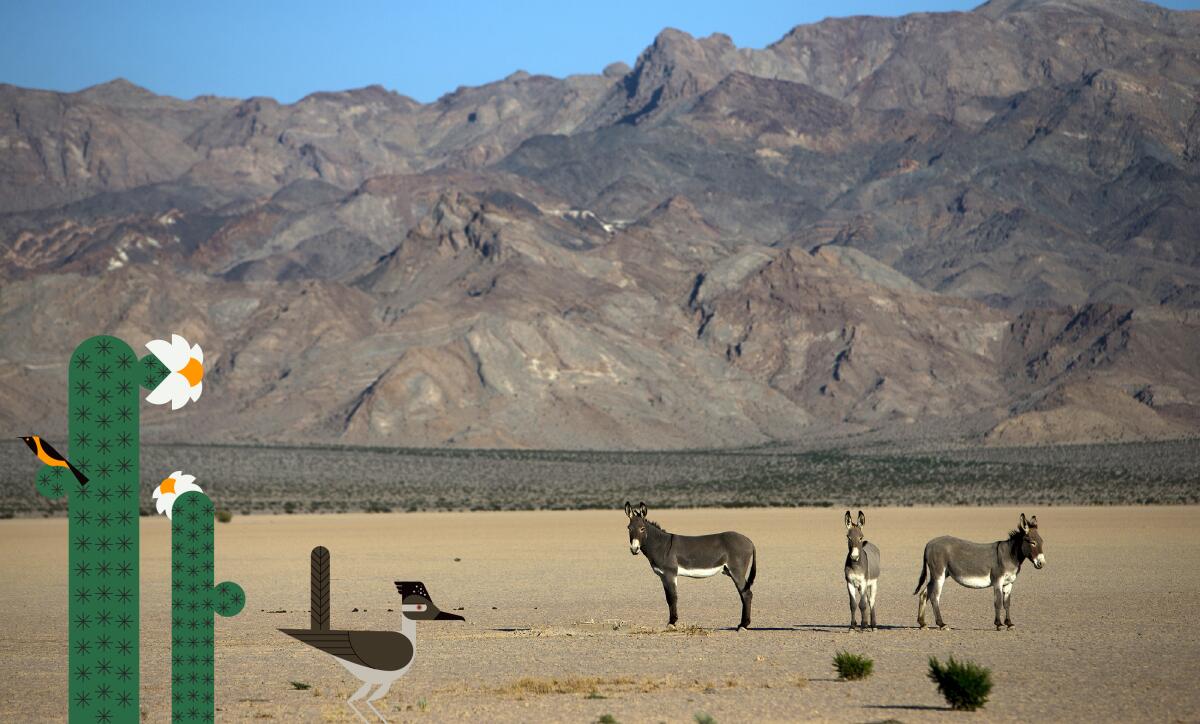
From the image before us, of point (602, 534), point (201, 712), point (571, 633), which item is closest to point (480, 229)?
point (602, 534)

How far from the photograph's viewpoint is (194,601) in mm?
11273

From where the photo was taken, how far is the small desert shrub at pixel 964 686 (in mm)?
16453

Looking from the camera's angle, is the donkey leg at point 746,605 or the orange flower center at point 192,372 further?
the donkey leg at point 746,605

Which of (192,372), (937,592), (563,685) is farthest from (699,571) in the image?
(192,372)

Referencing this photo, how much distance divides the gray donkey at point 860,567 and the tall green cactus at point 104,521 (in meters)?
12.3

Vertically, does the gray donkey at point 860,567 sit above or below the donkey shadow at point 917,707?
above

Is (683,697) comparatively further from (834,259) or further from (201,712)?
(834,259)

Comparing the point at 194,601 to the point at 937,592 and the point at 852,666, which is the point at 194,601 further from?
the point at 937,592

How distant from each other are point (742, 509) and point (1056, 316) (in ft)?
378

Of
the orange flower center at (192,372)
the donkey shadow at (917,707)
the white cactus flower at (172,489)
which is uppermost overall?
the orange flower center at (192,372)

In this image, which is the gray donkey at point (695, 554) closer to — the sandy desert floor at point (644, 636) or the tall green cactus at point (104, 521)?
the sandy desert floor at point (644, 636)

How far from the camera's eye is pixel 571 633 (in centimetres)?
2500

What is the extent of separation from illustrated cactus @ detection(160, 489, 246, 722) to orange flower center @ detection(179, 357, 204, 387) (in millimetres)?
799

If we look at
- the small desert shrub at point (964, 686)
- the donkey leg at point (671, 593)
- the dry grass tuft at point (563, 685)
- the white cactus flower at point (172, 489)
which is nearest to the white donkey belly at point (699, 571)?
the donkey leg at point (671, 593)
